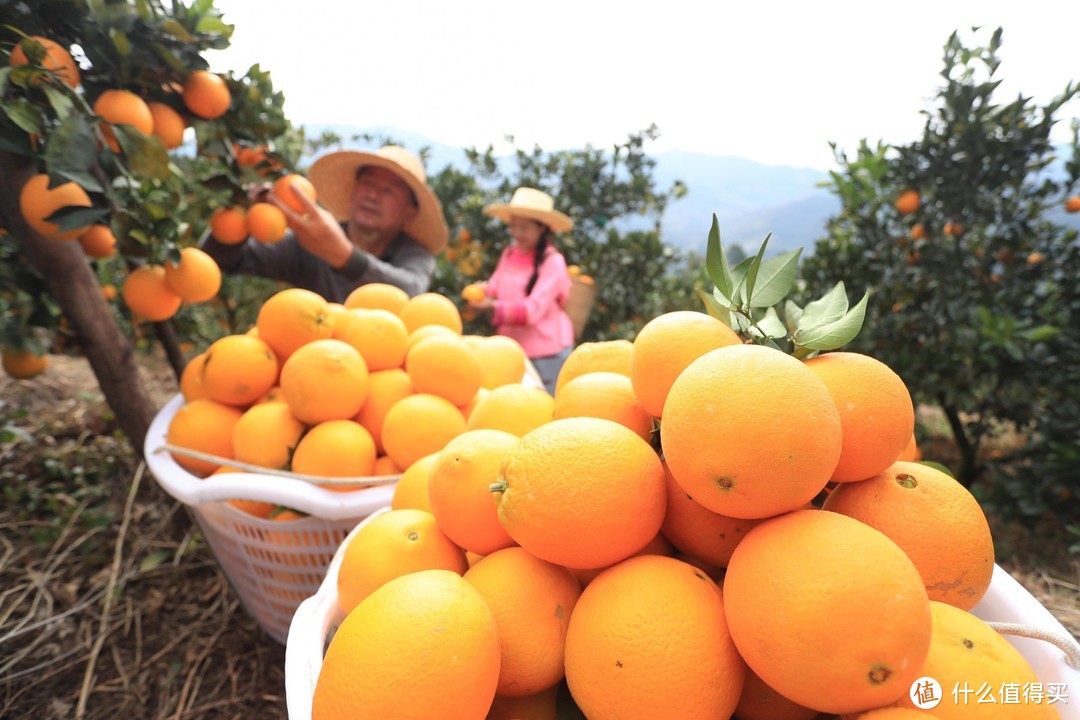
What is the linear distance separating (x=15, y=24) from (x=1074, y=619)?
281 centimetres

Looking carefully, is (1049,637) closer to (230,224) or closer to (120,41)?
(120,41)

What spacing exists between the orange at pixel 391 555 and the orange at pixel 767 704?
1.34 feet

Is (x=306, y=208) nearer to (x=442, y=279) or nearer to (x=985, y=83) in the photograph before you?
(x=442, y=279)

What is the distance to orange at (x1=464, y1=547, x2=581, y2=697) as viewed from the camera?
2.06 feet

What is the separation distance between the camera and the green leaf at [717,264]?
0.77m

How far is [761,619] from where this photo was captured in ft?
1.67

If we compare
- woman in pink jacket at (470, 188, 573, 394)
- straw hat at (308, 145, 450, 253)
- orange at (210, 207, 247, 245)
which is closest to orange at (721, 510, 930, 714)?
orange at (210, 207, 247, 245)

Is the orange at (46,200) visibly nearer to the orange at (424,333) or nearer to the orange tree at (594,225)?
the orange at (424,333)

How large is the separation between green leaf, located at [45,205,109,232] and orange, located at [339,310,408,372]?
0.61m

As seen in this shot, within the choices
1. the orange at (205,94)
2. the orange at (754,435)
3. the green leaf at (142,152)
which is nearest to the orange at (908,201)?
the orange at (754,435)

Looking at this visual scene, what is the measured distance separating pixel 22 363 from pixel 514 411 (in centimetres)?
171

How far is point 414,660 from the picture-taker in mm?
538

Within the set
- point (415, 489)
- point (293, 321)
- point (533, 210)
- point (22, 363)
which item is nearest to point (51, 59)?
point (293, 321)

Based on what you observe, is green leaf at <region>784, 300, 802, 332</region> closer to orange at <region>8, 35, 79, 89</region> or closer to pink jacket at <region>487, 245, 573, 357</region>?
orange at <region>8, 35, 79, 89</region>
